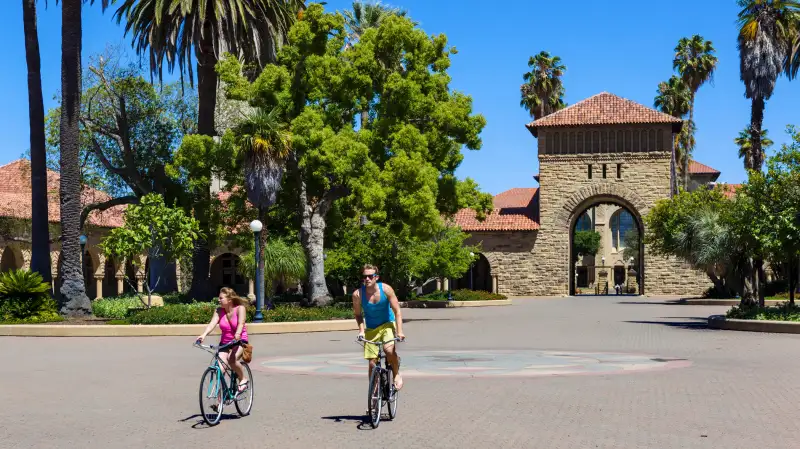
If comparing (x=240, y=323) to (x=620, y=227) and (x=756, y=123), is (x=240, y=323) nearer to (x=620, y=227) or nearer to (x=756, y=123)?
(x=756, y=123)

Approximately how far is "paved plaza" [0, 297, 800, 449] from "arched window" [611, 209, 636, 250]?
78268mm

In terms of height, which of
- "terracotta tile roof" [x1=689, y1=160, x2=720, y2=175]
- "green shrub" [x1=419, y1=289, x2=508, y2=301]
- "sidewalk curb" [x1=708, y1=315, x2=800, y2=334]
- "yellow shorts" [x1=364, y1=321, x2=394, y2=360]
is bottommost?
"green shrub" [x1=419, y1=289, x2=508, y2=301]

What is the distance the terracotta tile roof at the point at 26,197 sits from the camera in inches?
1716

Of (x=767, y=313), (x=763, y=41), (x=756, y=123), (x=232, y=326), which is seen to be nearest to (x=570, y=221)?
(x=756, y=123)

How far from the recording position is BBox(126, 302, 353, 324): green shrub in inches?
990

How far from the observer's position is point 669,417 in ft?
31.6

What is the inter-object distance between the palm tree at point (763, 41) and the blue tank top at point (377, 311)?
38.6 m

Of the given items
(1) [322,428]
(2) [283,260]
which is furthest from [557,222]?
(1) [322,428]

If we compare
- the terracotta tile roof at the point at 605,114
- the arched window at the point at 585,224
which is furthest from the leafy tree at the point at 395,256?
the arched window at the point at 585,224

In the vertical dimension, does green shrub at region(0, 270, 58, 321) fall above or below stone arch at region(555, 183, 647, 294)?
below

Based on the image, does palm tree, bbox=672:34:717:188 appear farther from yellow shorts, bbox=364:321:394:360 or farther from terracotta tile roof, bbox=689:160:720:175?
yellow shorts, bbox=364:321:394:360

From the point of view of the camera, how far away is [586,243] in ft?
311

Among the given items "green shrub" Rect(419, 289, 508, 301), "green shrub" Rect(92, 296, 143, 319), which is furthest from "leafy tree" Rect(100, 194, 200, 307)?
"green shrub" Rect(419, 289, 508, 301)

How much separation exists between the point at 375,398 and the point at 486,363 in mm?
7105
